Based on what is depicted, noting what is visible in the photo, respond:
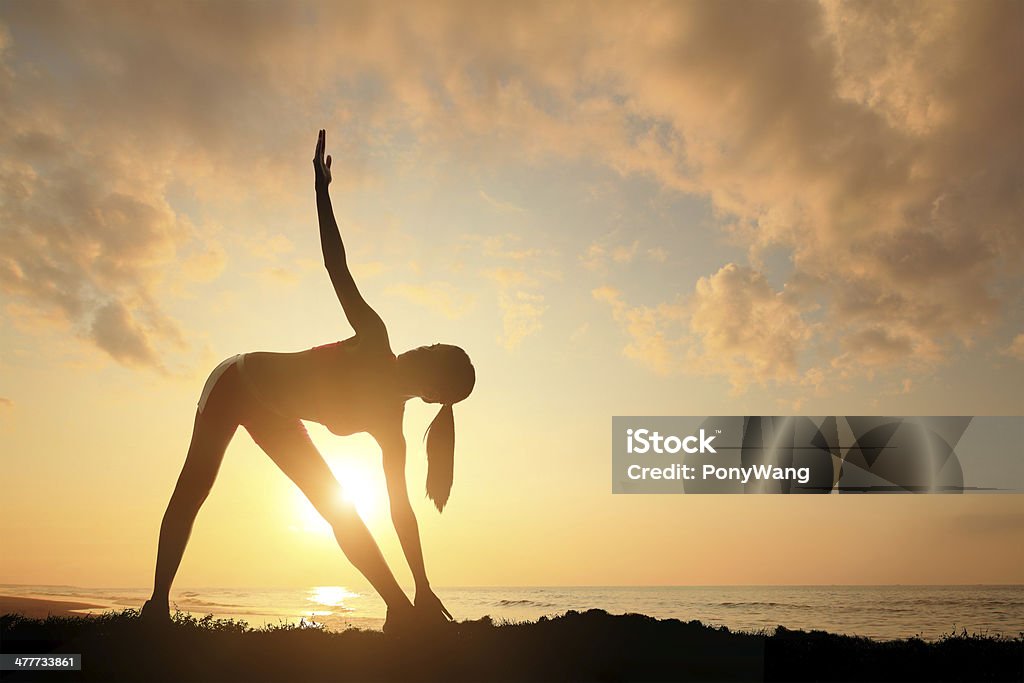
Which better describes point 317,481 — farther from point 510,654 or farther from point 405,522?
point 510,654

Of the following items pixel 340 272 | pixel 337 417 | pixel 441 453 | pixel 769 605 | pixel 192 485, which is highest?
pixel 340 272

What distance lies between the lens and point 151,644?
14.4 feet

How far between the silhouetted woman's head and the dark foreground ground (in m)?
0.90

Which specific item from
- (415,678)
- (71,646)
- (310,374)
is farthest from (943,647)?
(71,646)

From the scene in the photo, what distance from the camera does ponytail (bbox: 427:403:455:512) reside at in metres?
4.49

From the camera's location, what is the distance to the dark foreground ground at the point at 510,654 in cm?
403

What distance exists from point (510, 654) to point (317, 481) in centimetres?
167

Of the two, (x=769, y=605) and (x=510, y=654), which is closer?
(x=510, y=654)

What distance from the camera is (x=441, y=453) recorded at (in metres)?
4.51

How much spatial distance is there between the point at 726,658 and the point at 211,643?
313 centimetres

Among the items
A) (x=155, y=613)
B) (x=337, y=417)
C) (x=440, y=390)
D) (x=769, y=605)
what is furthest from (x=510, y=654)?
(x=769, y=605)

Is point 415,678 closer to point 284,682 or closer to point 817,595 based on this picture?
point 284,682

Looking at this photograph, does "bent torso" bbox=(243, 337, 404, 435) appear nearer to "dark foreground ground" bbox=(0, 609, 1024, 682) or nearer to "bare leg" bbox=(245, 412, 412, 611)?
"bare leg" bbox=(245, 412, 412, 611)

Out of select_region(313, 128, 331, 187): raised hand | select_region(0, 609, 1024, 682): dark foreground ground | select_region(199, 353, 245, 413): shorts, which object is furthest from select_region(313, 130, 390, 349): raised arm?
select_region(0, 609, 1024, 682): dark foreground ground
